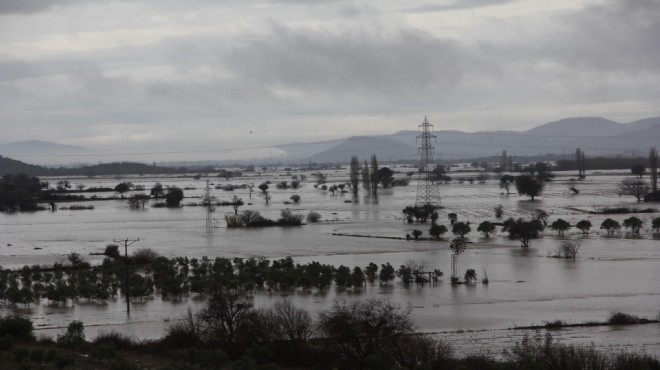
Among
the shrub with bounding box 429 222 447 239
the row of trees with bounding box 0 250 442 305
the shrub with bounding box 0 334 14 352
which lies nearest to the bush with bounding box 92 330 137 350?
the shrub with bounding box 0 334 14 352

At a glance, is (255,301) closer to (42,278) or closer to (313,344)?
(313,344)

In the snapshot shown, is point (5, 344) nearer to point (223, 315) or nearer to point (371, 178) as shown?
point (223, 315)

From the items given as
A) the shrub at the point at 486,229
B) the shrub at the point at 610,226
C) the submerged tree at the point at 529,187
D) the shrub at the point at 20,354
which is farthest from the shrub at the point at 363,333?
the submerged tree at the point at 529,187

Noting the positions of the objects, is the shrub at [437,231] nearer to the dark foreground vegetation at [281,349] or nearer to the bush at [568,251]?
the bush at [568,251]

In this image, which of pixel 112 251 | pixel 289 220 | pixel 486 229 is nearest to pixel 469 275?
pixel 486 229

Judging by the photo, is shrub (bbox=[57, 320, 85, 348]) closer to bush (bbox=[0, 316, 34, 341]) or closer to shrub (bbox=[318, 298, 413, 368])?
bush (bbox=[0, 316, 34, 341])
